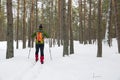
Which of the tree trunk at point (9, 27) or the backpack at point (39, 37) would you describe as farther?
the tree trunk at point (9, 27)

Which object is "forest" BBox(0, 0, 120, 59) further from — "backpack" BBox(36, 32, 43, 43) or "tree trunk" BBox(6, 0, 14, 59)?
"backpack" BBox(36, 32, 43, 43)

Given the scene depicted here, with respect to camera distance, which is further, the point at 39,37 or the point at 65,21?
the point at 65,21

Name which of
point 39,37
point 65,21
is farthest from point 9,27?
point 65,21

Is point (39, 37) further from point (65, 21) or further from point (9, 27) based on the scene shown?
point (65, 21)

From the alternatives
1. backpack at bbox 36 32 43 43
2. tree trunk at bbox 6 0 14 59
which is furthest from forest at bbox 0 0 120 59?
backpack at bbox 36 32 43 43

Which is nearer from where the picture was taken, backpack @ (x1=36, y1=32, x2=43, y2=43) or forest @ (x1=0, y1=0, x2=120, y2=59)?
backpack @ (x1=36, y1=32, x2=43, y2=43)

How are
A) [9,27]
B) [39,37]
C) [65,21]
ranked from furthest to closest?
[65,21]
[9,27]
[39,37]

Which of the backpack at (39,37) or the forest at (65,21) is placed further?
the forest at (65,21)

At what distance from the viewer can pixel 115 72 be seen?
9266 mm

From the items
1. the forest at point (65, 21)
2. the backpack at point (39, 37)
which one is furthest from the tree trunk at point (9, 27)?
the backpack at point (39, 37)

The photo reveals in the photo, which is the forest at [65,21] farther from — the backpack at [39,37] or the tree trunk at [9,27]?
the backpack at [39,37]

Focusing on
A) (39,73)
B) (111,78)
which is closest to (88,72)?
(111,78)

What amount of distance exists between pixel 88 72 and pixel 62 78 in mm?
1406

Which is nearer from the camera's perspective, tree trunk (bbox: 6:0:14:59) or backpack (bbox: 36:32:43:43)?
backpack (bbox: 36:32:43:43)
